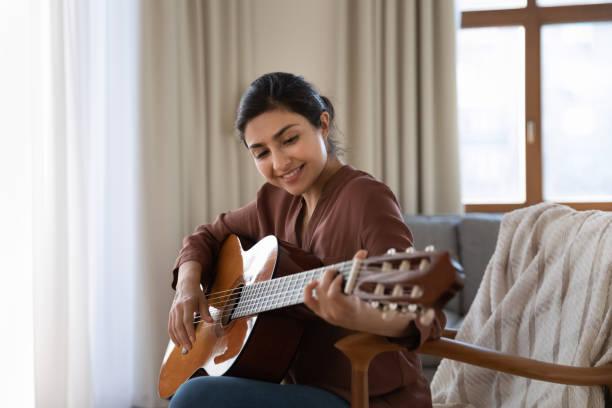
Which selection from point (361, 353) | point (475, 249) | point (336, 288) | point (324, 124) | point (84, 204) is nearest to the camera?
point (336, 288)

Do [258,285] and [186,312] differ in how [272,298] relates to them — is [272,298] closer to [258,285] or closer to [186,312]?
[258,285]

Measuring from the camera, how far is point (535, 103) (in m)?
3.23

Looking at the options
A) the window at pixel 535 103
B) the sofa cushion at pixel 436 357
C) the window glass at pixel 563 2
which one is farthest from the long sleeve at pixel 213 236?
the window glass at pixel 563 2

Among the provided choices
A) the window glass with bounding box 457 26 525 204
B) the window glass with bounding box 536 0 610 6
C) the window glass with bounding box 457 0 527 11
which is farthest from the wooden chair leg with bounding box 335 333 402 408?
the window glass with bounding box 536 0 610 6

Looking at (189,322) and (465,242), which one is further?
(465,242)

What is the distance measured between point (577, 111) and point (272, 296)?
2.89m

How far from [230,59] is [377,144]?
3.13 feet

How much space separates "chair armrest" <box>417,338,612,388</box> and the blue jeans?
10.0 inches

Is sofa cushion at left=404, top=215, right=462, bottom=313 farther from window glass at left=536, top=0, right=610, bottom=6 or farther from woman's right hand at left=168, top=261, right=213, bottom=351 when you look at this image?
window glass at left=536, top=0, right=610, bottom=6

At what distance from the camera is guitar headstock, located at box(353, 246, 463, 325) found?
730mm

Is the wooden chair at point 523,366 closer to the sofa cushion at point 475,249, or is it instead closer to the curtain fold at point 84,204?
the sofa cushion at point 475,249

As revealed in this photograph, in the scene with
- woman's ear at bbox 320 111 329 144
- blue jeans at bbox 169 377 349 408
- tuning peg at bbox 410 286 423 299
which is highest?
woman's ear at bbox 320 111 329 144

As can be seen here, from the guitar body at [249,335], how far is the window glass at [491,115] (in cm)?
234

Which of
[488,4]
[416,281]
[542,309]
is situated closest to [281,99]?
[416,281]
